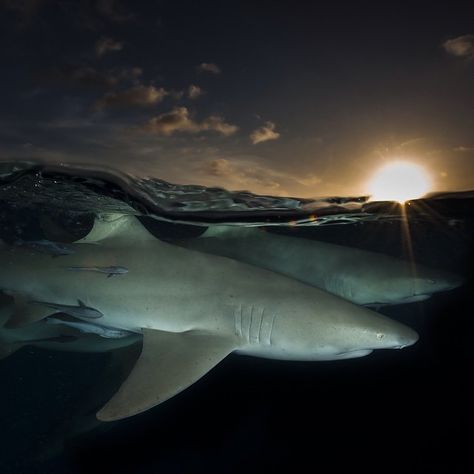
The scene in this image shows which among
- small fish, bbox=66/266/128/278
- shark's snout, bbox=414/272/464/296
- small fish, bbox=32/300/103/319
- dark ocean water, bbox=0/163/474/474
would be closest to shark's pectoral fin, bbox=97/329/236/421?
small fish, bbox=32/300/103/319

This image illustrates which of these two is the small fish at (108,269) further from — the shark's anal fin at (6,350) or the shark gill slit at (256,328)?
the shark's anal fin at (6,350)

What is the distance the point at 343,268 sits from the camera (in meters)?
7.05

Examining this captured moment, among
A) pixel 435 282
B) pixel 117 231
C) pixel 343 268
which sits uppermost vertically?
pixel 117 231

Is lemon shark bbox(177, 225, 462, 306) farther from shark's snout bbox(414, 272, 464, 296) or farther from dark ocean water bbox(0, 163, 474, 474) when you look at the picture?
dark ocean water bbox(0, 163, 474, 474)

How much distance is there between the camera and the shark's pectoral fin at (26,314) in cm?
477

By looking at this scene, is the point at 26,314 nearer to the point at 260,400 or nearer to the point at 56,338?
the point at 56,338

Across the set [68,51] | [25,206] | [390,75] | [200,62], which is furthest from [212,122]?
[25,206]

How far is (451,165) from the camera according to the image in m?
5.10

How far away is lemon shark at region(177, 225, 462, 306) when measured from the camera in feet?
22.1

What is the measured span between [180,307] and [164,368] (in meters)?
1.07

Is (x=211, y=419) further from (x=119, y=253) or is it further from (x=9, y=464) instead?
(x=119, y=253)

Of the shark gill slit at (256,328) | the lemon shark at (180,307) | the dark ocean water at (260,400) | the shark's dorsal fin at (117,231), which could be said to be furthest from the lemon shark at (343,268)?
the shark gill slit at (256,328)

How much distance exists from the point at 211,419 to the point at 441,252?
10.7m

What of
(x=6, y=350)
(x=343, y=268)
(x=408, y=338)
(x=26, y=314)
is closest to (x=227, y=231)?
(x=343, y=268)
